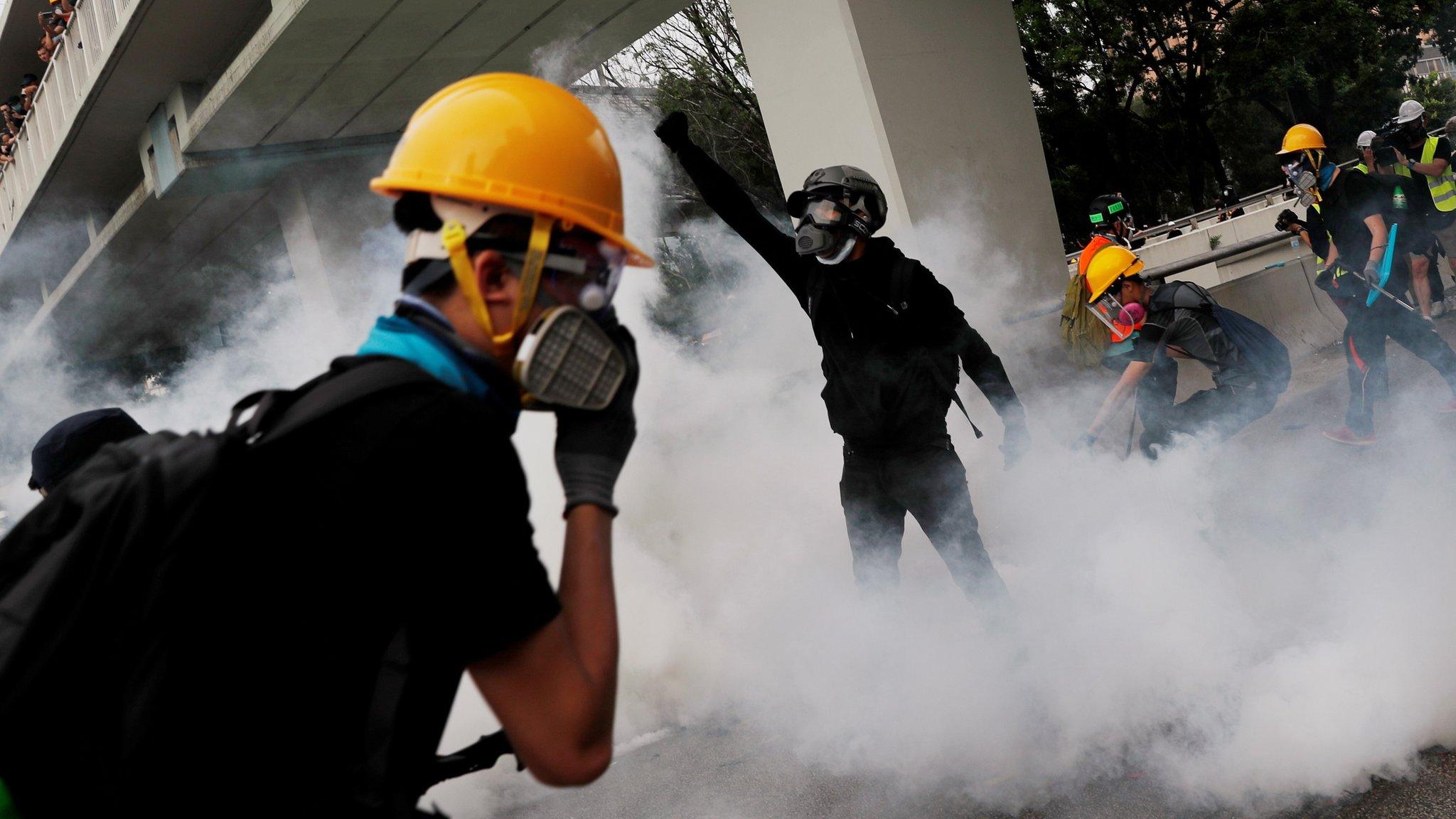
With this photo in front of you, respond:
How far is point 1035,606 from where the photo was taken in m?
4.20

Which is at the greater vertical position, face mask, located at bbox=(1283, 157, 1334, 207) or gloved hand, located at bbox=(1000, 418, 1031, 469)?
face mask, located at bbox=(1283, 157, 1334, 207)

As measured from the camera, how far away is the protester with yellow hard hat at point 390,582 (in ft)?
3.50

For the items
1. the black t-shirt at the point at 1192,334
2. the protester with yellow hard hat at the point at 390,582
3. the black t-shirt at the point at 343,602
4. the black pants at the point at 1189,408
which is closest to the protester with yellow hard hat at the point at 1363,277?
the black pants at the point at 1189,408

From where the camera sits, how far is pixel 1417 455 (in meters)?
5.05

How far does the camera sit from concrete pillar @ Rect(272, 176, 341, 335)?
1262cm

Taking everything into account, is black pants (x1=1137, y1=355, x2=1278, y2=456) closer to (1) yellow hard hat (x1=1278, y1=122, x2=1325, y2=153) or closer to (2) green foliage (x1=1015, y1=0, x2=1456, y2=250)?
(1) yellow hard hat (x1=1278, y1=122, x2=1325, y2=153)

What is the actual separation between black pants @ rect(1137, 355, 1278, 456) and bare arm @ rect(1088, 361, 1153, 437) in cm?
16

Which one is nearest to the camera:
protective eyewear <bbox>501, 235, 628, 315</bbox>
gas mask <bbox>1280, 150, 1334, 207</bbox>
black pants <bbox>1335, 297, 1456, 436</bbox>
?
protective eyewear <bbox>501, 235, 628, 315</bbox>

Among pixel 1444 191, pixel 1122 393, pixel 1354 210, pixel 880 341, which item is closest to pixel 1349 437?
pixel 1354 210

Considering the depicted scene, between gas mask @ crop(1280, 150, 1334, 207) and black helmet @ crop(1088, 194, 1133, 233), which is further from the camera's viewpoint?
black helmet @ crop(1088, 194, 1133, 233)

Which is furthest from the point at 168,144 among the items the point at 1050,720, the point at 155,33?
the point at 1050,720

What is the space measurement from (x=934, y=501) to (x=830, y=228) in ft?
3.15

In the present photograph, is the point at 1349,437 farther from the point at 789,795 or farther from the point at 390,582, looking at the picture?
the point at 390,582

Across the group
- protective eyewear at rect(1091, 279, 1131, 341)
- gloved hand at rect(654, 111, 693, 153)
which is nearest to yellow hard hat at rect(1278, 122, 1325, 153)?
protective eyewear at rect(1091, 279, 1131, 341)
